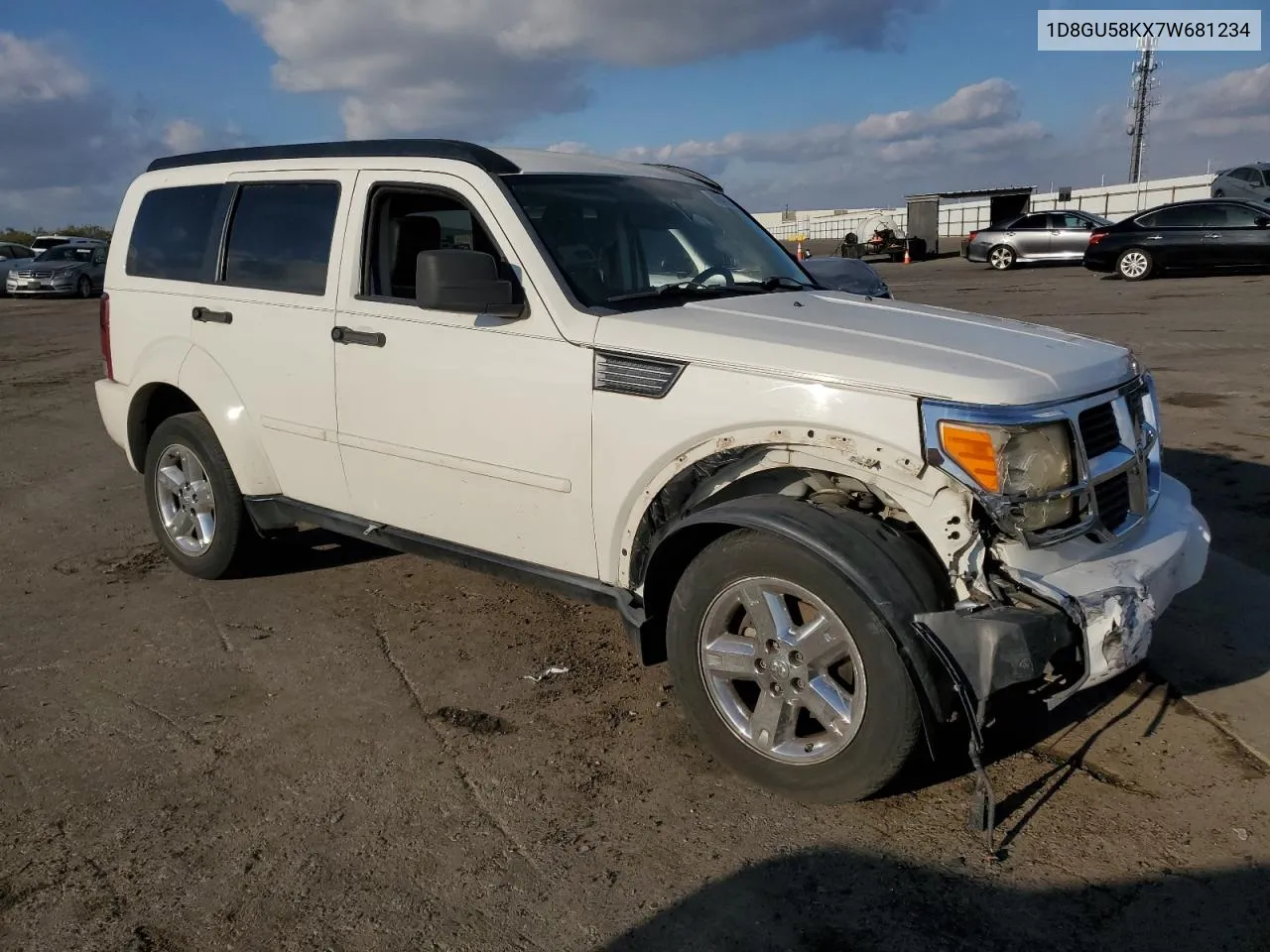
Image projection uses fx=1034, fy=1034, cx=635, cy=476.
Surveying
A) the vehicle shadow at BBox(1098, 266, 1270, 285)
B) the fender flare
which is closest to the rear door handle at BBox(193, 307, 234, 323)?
the fender flare

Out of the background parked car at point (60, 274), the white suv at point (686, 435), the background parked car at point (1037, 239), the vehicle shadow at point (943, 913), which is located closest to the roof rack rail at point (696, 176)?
the white suv at point (686, 435)

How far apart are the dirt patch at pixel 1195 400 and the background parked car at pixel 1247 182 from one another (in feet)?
65.0

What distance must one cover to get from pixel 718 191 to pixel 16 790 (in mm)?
3946

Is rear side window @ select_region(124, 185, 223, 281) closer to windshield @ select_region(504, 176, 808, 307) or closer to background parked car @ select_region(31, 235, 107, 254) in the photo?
windshield @ select_region(504, 176, 808, 307)

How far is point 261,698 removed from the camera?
4141mm

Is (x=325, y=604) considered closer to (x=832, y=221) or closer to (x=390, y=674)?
(x=390, y=674)

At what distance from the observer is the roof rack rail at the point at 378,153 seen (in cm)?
414

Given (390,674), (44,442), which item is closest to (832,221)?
(44,442)

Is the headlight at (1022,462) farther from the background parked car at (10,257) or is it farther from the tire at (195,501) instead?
the background parked car at (10,257)

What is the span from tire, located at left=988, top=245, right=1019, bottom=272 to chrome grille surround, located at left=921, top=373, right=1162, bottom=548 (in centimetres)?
2608

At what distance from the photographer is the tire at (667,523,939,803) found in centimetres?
300

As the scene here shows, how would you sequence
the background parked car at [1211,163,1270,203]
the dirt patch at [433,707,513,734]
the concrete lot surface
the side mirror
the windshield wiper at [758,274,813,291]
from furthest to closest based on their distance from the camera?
the background parked car at [1211,163,1270,203], the windshield wiper at [758,274,813,291], the dirt patch at [433,707,513,734], the side mirror, the concrete lot surface

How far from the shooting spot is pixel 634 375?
3.52m

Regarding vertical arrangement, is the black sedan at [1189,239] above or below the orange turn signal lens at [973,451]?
above
